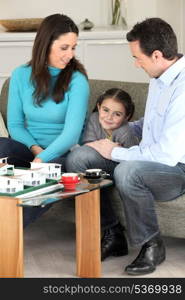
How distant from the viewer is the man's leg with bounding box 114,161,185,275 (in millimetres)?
3027

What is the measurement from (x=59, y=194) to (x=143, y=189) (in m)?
0.43

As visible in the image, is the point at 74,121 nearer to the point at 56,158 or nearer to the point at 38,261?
the point at 56,158

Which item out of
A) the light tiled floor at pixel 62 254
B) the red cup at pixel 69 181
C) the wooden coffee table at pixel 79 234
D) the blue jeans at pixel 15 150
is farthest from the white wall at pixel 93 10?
the red cup at pixel 69 181

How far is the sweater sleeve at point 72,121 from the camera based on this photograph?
3475 millimetres

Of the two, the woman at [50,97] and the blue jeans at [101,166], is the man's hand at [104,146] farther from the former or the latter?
the woman at [50,97]

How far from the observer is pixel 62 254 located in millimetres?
3404

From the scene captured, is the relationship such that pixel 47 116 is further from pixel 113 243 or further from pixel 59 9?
pixel 59 9

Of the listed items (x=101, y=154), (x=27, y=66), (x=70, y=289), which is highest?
(x=27, y=66)

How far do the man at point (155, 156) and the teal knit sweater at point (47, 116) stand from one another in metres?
0.42

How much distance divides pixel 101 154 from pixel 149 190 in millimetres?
315

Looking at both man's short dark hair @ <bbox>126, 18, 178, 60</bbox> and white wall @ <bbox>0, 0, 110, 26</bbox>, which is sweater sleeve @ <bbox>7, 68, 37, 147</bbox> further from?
white wall @ <bbox>0, 0, 110, 26</bbox>

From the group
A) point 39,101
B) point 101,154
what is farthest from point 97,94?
point 101,154

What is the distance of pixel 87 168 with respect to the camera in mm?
3309

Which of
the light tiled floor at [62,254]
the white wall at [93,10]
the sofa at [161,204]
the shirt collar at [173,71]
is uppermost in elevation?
the shirt collar at [173,71]
